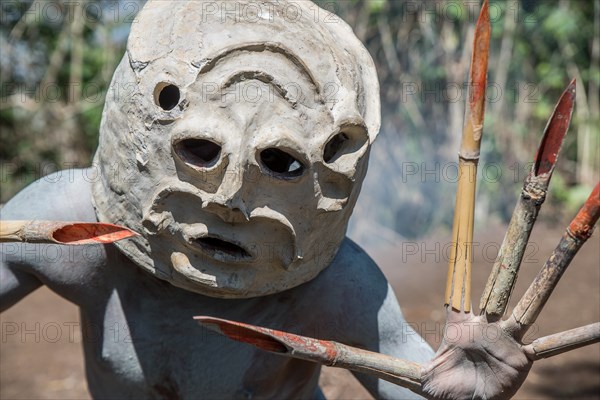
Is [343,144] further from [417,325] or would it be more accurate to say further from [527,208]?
[417,325]

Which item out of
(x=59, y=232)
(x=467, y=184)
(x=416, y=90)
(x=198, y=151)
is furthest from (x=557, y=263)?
(x=416, y=90)

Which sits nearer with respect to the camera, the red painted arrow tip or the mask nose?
the red painted arrow tip

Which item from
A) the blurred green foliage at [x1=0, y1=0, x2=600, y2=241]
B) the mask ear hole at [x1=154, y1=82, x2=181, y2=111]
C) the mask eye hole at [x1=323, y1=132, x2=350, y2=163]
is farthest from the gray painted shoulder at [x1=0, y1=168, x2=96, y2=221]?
the blurred green foliage at [x1=0, y1=0, x2=600, y2=241]

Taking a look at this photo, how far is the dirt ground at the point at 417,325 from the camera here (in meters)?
3.18

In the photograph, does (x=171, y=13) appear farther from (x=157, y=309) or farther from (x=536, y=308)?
(x=536, y=308)

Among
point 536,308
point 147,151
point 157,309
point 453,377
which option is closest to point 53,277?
point 157,309

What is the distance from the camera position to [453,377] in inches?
53.2

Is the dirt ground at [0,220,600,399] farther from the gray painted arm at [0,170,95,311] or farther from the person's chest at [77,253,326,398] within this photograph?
the gray painted arm at [0,170,95,311]

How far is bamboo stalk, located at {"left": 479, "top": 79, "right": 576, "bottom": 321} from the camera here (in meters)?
1.22

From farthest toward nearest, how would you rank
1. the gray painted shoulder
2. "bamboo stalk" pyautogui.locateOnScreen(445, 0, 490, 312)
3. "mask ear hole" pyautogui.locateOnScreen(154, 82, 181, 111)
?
the gray painted shoulder → "mask ear hole" pyautogui.locateOnScreen(154, 82, 181, 111) → "bamboo stalk" pyautogui.locateOnScreen(445, 0, 490, 312)

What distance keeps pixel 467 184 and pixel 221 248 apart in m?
0.42

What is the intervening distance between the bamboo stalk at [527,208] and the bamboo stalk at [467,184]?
4 cm

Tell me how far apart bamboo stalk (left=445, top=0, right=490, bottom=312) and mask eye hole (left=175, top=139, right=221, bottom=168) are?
1.27ft

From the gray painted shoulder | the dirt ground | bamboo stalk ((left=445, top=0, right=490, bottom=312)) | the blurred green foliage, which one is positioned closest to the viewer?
bamboo stalk ((left=445, top=0, right=490, bottom=312))
